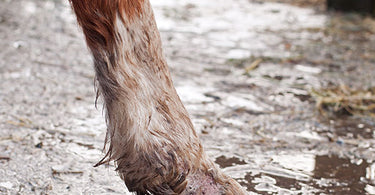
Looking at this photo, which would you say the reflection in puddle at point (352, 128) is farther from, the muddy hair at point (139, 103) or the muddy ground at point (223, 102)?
the muddy hair at point (139, 103)

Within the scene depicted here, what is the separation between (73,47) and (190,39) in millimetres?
1269

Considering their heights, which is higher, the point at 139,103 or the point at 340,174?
the point at 139,103

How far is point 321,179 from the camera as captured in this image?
239 cm

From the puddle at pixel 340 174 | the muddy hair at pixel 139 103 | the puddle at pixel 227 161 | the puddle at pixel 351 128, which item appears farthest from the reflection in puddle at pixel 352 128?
the muddy hair at pixel 139 103

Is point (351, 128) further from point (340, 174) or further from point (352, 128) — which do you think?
point (340, 174)

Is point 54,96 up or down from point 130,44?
down

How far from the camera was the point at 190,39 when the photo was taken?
211 inches

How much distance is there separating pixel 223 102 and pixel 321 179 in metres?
1.24

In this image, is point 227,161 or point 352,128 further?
point 352,128

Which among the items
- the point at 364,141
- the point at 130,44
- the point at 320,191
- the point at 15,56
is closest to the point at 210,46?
the point at 15,56

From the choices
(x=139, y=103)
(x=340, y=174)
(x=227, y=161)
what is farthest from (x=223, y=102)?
(x=139, y=103)

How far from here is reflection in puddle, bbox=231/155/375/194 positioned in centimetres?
225

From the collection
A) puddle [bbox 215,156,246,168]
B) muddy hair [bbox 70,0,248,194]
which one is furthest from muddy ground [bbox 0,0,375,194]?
muddy hair [bbox 70,0,248,194]

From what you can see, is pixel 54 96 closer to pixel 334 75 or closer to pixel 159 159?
pixel 159 159
